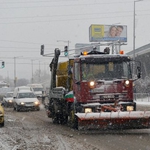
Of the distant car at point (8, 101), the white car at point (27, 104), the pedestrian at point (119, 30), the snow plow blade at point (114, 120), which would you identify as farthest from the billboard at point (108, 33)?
the snow plow blade at point (114, 120)

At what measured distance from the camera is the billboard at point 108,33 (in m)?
70.6

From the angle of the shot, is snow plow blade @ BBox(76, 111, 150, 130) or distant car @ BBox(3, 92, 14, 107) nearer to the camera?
snow plow blade @ BBox(76, 111, 150, 130)

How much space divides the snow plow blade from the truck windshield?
1610 mm

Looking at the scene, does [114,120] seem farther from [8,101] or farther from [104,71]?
[8,101]

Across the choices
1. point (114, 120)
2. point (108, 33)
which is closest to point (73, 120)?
point (114, 120)

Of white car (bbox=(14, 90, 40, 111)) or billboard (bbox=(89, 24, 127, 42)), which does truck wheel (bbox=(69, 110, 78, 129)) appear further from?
billboard (bbox=(89, 24, 127, 42))

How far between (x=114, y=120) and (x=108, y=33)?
189ft

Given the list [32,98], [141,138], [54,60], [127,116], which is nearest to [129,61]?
[127,116]

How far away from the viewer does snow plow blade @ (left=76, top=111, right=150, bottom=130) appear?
1408 cm

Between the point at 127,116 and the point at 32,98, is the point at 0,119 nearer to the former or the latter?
the point at 127,116

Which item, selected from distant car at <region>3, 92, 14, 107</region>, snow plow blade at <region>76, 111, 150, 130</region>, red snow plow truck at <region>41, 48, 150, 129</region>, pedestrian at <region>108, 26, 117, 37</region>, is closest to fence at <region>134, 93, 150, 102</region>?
distant car at <region>3, 92, 14, 107</region>

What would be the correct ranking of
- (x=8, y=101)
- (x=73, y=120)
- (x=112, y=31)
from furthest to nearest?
1. (x=112, y=31)
2. (x=8, y=101)
3. (x=73, y=120)

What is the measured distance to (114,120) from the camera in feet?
47.1

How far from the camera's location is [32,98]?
3181 centimetres
